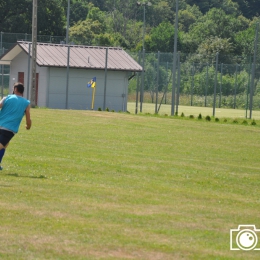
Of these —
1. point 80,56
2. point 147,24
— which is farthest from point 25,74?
point 147,24

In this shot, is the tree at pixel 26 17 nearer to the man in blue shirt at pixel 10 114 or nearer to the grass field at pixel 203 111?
the grass field at pixel 203 111

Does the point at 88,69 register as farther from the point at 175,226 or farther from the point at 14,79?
the point at 175,226

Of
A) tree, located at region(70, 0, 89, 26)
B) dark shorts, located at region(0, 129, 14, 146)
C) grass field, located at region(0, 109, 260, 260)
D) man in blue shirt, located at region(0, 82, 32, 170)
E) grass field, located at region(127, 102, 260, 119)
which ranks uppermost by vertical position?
tree, located at region(70, 0, 89, 26)

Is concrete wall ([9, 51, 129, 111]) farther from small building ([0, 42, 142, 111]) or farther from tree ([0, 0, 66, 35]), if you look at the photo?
tree ([0, 0, 66, 35])

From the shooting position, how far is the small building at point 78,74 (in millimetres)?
39656

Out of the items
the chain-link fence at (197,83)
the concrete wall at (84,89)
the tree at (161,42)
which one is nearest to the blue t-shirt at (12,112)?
the chain-link fence at (197,83)

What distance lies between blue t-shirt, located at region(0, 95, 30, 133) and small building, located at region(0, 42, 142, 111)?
24.8m

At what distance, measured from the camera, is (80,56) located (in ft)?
134

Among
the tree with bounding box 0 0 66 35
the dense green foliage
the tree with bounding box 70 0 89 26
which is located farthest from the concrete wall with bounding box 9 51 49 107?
the tree with bounding box 70 0 89 26

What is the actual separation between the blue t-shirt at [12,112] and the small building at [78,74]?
2482 centimetres

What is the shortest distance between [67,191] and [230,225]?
301 centimetres

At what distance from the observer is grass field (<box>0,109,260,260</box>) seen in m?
8.32

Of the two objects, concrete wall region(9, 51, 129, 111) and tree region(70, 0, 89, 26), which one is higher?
tree region(70, 0, 89, 26)

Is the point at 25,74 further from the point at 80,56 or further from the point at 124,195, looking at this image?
the point at 124,195
